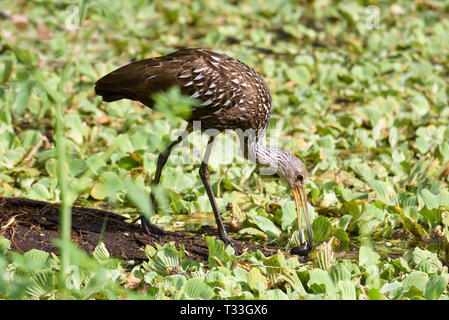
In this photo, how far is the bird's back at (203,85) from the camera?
19.4 feet

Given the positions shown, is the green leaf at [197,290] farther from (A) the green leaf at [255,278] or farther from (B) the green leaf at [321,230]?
(B) the green leaf at [321,230]

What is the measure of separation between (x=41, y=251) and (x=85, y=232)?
0.81m

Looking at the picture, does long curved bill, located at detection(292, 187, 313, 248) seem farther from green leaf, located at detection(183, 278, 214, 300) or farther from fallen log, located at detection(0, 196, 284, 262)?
green leaf, located at detection(183, 278, 214, 300)

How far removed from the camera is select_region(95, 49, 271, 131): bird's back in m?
5.92

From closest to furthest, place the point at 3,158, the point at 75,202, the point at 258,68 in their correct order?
the point at 75,202 → the point at 3,158 → the point at 258,68

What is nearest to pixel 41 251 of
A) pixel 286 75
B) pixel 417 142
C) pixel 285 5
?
pixel 417 142

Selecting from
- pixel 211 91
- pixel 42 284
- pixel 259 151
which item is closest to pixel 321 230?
pixel 259 151

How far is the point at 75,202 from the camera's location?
6.69 meters

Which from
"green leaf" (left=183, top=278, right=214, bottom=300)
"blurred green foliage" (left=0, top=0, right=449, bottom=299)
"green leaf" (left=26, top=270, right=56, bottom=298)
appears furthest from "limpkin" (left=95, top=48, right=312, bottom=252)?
"green leaf" (left=26, top=270, right=56, bottom=298)

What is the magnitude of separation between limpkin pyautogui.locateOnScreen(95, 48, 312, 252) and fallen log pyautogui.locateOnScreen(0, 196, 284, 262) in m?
0.18

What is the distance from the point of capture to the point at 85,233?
5.75m

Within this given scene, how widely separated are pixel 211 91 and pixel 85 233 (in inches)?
57.1

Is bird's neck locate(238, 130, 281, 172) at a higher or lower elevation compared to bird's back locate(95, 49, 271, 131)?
lower

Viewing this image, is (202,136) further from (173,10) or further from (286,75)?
(173,10)
